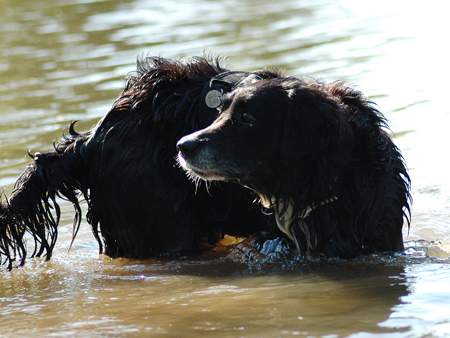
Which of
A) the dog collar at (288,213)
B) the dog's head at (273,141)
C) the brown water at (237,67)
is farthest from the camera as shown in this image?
the dog collar at (288,213)

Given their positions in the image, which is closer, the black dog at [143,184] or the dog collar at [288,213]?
the dog collar at [288,213]

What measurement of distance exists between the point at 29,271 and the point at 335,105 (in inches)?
89.4

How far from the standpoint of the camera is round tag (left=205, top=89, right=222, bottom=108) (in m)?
6.56

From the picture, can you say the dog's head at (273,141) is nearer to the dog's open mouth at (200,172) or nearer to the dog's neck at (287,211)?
the dog's open mouth at (200,172)

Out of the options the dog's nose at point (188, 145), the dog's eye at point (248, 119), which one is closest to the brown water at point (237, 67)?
the dog's nose at point (188, 145)

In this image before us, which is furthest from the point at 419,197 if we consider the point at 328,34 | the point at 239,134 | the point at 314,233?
the point at 328,34

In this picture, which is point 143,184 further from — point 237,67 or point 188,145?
point 237,67

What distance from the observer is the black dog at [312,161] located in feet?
19.9

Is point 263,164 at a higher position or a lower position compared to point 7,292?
higher

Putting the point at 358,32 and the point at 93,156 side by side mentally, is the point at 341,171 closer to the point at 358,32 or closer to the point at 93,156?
the point at 93,156

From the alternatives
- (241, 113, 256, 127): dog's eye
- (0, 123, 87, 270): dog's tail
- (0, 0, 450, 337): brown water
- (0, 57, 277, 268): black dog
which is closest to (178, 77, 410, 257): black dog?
(241, 113, 256, 127): dog's eye

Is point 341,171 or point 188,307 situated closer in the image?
point 188,307

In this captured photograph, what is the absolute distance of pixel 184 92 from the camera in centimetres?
677

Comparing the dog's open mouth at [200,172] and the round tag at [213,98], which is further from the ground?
the round tag at [213,98]
